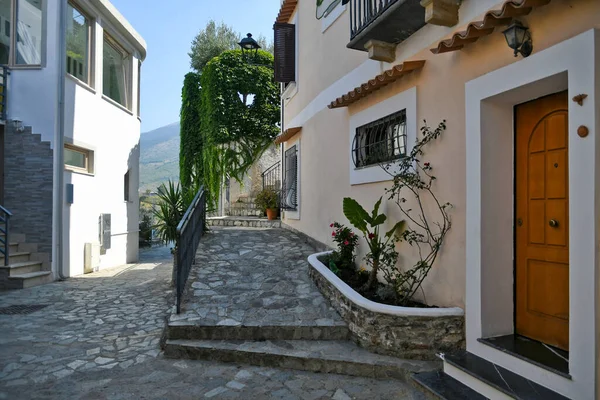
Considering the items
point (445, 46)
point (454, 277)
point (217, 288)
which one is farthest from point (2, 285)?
point (445, 46)

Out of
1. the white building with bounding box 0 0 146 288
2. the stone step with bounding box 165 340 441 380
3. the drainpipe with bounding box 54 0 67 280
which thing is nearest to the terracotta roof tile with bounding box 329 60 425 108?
the stone step with bounding box 165 340 441 380

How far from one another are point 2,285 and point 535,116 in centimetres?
950

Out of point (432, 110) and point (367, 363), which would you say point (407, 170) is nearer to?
point (432, 110)

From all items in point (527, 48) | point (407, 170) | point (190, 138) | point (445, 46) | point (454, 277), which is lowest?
point (454, 277)

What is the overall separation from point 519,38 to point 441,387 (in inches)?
117

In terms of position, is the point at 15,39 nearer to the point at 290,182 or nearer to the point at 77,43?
the point at 77,43

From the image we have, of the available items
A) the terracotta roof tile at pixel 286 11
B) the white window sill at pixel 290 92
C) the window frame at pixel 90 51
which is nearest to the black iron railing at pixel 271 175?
the white window sill at pixel 290 92

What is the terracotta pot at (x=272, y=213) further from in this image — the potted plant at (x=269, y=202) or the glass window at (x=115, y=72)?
the glass window at (x=115, y=72)

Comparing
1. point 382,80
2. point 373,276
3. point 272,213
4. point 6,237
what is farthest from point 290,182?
point 6,237

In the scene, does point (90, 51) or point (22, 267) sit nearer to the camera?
point (22, 267)

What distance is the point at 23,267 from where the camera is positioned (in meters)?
8.29

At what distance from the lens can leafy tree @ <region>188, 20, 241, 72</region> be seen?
2247 cm

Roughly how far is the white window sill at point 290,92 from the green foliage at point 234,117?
4161 millimetres

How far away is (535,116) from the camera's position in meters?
3.54
